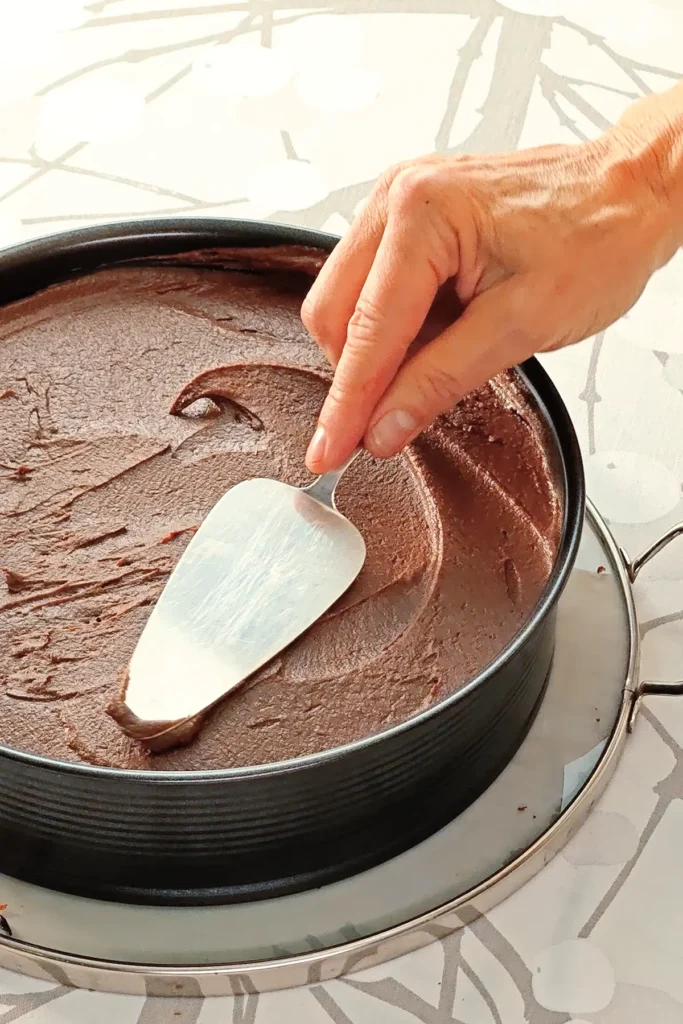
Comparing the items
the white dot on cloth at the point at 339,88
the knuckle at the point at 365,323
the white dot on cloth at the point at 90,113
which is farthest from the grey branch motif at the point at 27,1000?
the white dot on cloth at the point at 339,88

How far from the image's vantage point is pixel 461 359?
1039 mm

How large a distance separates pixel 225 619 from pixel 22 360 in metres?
0.49

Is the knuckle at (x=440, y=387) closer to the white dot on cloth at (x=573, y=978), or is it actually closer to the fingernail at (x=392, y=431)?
the fingernail at (x=392, y=431)

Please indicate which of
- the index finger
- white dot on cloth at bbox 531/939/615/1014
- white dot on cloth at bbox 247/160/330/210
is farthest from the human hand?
white dot on cloth at bbox 247/160/330/210

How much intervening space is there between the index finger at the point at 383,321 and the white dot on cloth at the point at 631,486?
47 centimetres

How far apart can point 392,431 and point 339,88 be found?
1.11m

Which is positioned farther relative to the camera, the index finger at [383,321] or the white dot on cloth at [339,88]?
the white dot on cloth at [339,88]

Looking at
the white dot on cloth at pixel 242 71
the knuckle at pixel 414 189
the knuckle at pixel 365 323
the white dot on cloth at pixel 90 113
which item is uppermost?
the white dot on cloth at pixel 242 71

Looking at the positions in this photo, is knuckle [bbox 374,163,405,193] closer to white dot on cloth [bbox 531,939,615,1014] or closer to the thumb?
the thumb

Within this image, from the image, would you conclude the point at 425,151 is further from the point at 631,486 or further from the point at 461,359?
Answer: the point at 461,359

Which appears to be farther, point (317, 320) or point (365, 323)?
point (317, 320)

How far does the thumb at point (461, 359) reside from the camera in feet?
3.40

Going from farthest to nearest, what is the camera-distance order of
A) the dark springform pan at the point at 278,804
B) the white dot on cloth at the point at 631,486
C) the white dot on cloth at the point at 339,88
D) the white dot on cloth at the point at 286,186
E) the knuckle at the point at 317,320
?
the white dot on cloth at the point at 339,88 < the white dot on cloth at the point at 286,186 < the white dot on cloth at the point at 631,486 < the knuckle at the point at 317,320 < the dark springform pan at the point at 278,804

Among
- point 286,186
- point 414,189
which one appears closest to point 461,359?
point 414,189
